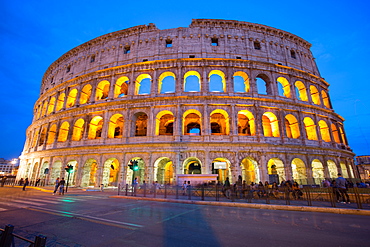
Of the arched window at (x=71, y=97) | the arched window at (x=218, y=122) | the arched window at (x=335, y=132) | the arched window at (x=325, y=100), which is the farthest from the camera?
the arched window at (x=71, y=97)

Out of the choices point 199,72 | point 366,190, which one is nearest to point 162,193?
point 366,190

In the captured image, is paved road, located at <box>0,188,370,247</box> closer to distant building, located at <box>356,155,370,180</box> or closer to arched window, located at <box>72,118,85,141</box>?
arched window, located at <box>72,118,85,141</box>

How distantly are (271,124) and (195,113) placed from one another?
30.6ft

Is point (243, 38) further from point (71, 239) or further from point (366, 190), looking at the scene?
point (71, 239)

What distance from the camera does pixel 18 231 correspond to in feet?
15.0

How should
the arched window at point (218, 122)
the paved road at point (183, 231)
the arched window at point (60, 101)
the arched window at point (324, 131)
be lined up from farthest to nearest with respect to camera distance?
the arched window at point (60, 101), the arched window at point (218, 122), the arched window at point (324, 131), the paved road at point (183, 231)

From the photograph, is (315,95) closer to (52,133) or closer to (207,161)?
(207,161)

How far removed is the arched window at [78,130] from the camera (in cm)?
2327

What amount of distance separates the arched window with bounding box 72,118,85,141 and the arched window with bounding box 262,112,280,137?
76.6 feet

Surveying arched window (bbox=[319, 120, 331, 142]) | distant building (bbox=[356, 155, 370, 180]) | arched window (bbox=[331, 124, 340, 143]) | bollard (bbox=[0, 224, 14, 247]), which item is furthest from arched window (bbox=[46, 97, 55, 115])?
distant building (bbox=[356, 155, 370, 180])

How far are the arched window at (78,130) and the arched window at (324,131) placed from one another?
30.7 m

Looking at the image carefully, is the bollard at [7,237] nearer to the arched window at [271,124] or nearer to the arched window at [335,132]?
the arched window at [271,124]

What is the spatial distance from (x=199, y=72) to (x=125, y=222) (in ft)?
62.8

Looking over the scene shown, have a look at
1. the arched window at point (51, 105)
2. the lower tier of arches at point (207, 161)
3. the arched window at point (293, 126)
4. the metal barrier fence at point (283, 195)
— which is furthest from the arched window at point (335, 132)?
the arched window at point (51, 105)
